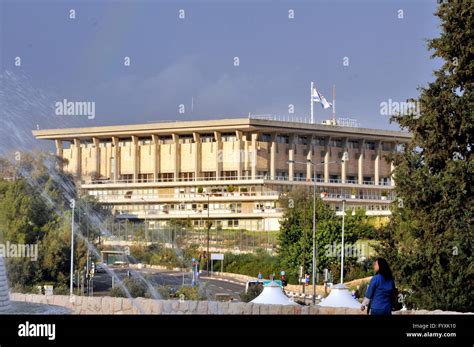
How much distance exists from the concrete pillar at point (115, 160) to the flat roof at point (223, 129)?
1.10 meters

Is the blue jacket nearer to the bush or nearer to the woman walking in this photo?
the woman walking

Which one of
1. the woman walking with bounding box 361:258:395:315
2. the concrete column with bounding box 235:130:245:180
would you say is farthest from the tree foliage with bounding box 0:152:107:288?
the concrete column with bounding box 235:130:245:180

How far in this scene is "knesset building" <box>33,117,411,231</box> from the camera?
128375 mm

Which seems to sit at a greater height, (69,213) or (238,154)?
(238,154)

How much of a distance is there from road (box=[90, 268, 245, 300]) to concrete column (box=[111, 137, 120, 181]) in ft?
180

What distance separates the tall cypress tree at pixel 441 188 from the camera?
114 feet

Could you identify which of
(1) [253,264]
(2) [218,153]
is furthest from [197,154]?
(1) [253,264]

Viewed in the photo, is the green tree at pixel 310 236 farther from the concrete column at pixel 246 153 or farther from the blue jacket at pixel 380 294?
the blue jacket at pixel 380 294

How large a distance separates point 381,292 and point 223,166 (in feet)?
387

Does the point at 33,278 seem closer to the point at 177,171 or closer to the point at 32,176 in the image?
the point at 32,176

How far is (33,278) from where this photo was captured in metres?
59.5

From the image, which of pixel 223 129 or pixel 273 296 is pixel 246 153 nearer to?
pixel 223 129

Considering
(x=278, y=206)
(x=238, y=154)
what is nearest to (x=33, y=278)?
(x=278, y=206)
